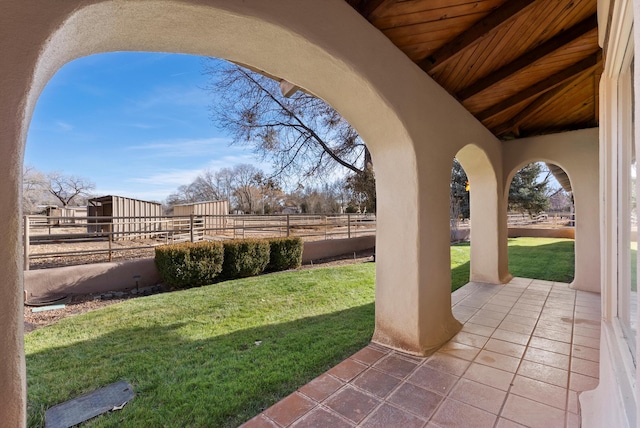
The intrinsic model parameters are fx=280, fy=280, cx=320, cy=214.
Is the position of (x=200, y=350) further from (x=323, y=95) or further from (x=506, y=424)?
(x=323, y=95)

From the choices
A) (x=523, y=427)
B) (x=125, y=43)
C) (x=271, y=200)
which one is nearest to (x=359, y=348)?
(x=523, y=427)

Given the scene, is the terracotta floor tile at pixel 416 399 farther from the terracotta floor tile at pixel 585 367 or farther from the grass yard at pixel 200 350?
the terracotta floor tile at pixel 585 367

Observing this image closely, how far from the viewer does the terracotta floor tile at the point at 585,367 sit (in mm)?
2340

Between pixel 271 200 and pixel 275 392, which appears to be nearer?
pixel 275 392

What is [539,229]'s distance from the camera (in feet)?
44.0

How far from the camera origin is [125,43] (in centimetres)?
150

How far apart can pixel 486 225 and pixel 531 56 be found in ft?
9.52

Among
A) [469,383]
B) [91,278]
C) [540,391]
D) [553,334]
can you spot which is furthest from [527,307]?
[91,278]

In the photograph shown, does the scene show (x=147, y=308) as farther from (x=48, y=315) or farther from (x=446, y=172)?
(x=446, y=172)

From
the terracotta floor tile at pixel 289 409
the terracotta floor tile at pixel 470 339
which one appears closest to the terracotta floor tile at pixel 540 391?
the terracotta floor tile at pixel 470 339

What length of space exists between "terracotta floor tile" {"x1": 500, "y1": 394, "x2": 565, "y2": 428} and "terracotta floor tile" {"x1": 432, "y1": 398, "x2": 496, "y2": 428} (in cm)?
14

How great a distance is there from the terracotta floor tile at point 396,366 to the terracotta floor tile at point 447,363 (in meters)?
0.18

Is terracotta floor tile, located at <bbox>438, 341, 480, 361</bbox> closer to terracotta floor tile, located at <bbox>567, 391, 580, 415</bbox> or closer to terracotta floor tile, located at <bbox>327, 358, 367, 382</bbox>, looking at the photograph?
terracotta floor tile, located at <bbox>567, 391, 580, 415</bbox>

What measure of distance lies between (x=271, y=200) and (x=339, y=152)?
14.4 m
